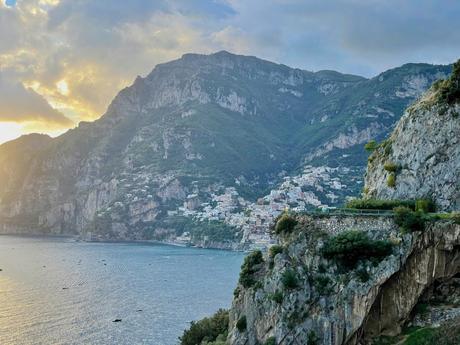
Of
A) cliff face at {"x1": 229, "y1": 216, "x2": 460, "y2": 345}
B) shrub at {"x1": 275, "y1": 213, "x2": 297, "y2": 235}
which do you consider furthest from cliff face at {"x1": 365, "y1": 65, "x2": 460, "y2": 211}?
shrub at {"x1": 275, "y1": 213, "x2": 297, "y2": 235}

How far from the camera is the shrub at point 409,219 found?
107 feet

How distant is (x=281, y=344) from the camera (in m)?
33.0

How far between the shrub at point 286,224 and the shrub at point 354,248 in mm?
4441

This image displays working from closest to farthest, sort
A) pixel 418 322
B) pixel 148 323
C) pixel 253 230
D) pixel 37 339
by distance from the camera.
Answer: pixel 418 322 < pixel 37 339 < pixel 148 323 < pixel 253 230

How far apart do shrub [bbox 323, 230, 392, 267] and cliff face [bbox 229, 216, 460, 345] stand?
0.48 meters

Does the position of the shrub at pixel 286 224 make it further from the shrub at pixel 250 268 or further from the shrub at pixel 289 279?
the shrub at pixel 289 279

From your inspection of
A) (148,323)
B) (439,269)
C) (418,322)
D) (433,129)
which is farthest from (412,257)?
(148,323)

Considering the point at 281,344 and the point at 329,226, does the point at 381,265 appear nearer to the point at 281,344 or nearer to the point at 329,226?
the point at 329,226

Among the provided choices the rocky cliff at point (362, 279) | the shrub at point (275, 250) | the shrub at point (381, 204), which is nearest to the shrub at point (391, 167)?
the rocky cliff at point (362, 279)

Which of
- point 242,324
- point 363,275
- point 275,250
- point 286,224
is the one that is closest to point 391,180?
point 286,224

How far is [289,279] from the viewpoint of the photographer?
112 feet

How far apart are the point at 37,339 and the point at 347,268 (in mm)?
47724

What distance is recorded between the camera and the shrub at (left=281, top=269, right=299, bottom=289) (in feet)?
112

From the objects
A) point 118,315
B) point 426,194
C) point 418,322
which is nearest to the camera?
point 418,322
